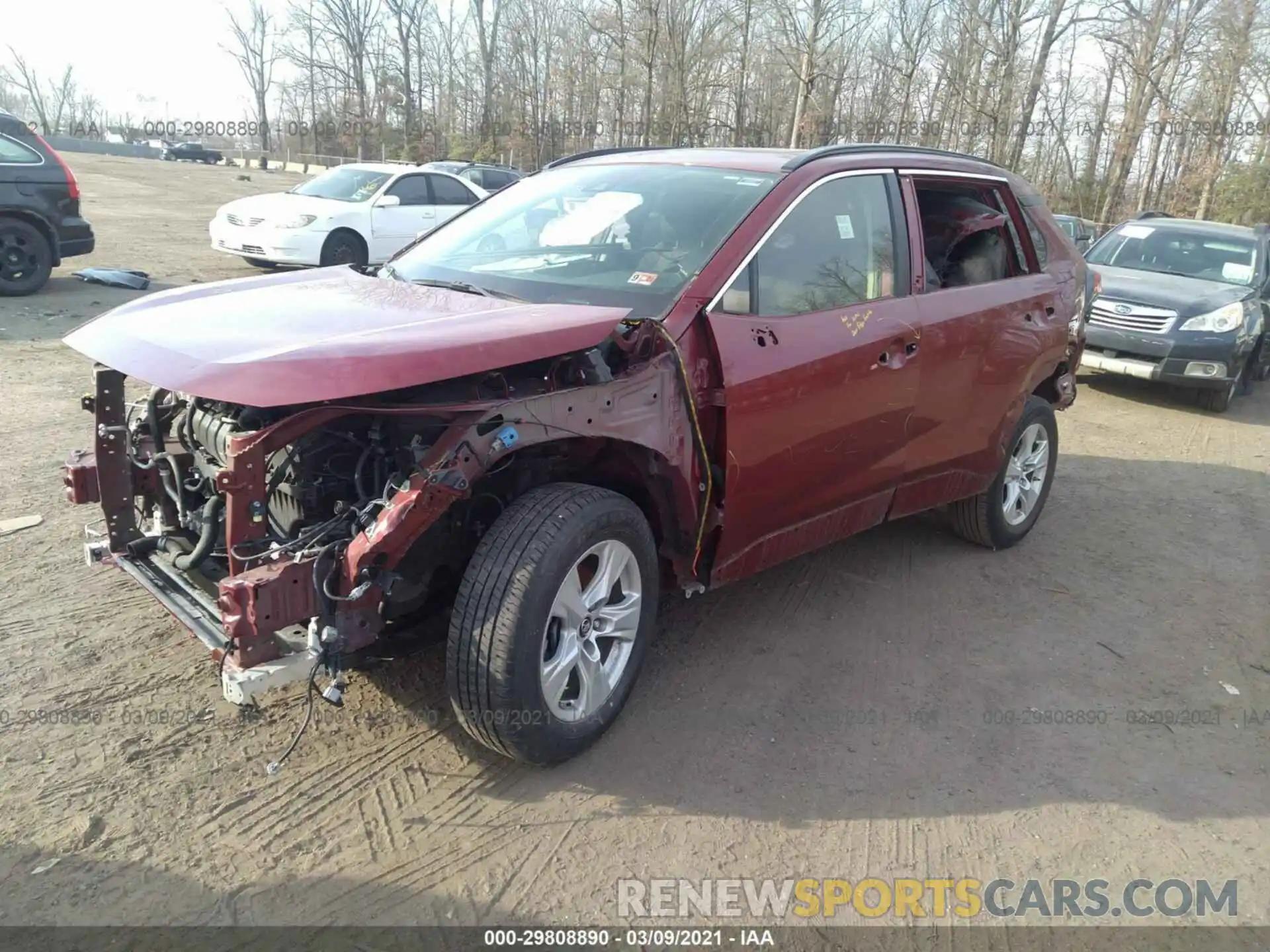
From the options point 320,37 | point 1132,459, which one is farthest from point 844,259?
point 320,37

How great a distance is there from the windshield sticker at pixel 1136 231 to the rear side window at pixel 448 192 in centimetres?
888

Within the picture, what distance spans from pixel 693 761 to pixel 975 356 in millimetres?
2449

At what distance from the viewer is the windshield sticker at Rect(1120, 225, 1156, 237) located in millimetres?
10836

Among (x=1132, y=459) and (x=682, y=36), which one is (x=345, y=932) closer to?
(x=1132, y=459)

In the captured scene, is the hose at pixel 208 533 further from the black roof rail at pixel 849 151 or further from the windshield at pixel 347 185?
the windshield at pixel 347 185

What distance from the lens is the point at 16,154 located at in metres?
9.94

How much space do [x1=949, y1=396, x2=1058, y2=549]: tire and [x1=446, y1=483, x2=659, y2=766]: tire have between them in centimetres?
261

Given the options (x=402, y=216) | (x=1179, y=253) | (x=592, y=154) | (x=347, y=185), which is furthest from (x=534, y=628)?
(x=347, y=185)

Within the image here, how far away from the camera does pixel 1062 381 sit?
536 centimetres

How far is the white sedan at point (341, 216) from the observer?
12242 mm

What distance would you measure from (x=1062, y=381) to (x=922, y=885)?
3577 millimetres

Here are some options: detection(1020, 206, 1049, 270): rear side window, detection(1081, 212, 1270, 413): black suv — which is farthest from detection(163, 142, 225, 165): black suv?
detection(1020, 206, 1049, 270): rear side window

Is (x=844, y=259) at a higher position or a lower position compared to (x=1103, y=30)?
lower

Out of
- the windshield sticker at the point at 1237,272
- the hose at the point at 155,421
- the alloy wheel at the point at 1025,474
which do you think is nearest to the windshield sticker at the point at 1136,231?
the windshield sticker at the point at 1237,272
